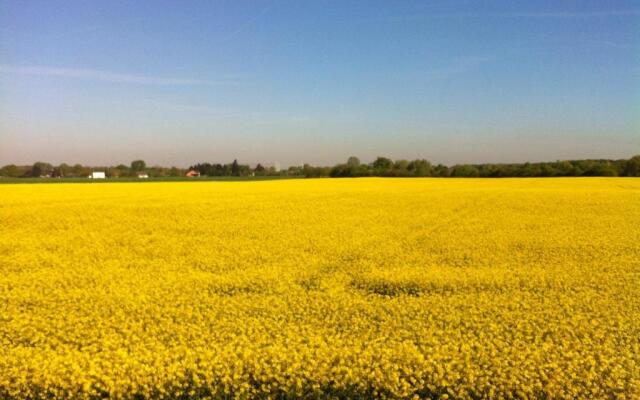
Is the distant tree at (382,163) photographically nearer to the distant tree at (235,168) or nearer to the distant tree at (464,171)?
the distant tree at (464,171)

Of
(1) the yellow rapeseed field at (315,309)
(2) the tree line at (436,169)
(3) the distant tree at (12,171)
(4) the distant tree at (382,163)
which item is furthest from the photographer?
(3) the distant tree at (12,171)

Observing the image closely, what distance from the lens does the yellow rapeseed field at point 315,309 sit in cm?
558

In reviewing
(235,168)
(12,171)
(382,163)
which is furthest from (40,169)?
(382,163)

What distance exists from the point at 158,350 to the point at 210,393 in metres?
1.09

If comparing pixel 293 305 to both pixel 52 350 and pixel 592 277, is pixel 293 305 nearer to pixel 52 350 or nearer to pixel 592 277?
pixel 52 350

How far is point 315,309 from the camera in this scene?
8.03m

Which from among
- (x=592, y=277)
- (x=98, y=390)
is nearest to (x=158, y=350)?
(x=98, y=390)

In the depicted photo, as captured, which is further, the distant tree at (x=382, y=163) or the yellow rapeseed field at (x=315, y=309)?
the distant tree at (x=382, y=163)

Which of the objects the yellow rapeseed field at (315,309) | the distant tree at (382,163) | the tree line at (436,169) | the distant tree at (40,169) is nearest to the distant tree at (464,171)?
the tree line at (436,169)

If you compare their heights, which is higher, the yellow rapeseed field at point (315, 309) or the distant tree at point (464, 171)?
the distant tree at point (464, 171)

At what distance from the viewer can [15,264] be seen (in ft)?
37.8

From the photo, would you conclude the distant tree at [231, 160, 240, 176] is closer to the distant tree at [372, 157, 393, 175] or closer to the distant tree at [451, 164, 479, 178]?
the distant tree at [372, 157, 393, 175]

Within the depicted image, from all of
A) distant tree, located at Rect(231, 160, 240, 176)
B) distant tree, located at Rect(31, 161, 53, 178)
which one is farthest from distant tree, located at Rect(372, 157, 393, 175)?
distant tree, located at Rect(31, 161, 53, 178)

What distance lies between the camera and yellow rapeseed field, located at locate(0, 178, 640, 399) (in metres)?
5.58
